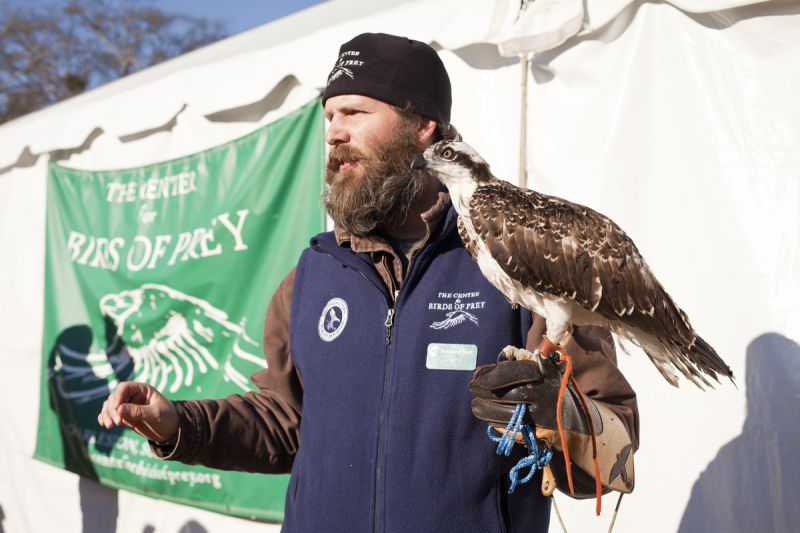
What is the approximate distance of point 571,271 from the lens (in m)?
2.14

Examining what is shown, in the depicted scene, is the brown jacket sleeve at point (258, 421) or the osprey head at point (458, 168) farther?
the brown jacket sleeve at point (258, 421)

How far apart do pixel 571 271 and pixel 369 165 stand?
0.81 m

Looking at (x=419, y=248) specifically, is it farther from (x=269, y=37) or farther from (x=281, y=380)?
(x=269, y=37)

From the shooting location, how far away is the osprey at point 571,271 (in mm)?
2113

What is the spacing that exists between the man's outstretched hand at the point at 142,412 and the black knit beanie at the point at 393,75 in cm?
121

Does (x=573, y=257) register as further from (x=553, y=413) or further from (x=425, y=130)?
(x=425, y=130)

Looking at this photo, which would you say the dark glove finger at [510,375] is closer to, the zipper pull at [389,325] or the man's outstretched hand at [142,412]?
the zipper pull at [389,325]

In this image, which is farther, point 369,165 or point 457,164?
point 369,165

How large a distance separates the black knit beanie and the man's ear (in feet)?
0.08

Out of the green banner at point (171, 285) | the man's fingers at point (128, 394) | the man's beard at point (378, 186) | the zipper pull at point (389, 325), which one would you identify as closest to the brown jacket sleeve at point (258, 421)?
the man's fingers at point (128, 394)

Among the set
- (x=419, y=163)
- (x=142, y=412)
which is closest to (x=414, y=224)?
(x=419, y=163)

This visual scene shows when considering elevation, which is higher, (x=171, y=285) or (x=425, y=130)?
(x=425, y=130)

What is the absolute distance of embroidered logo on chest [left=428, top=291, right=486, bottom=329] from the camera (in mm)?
2273

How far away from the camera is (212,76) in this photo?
15.6ft
